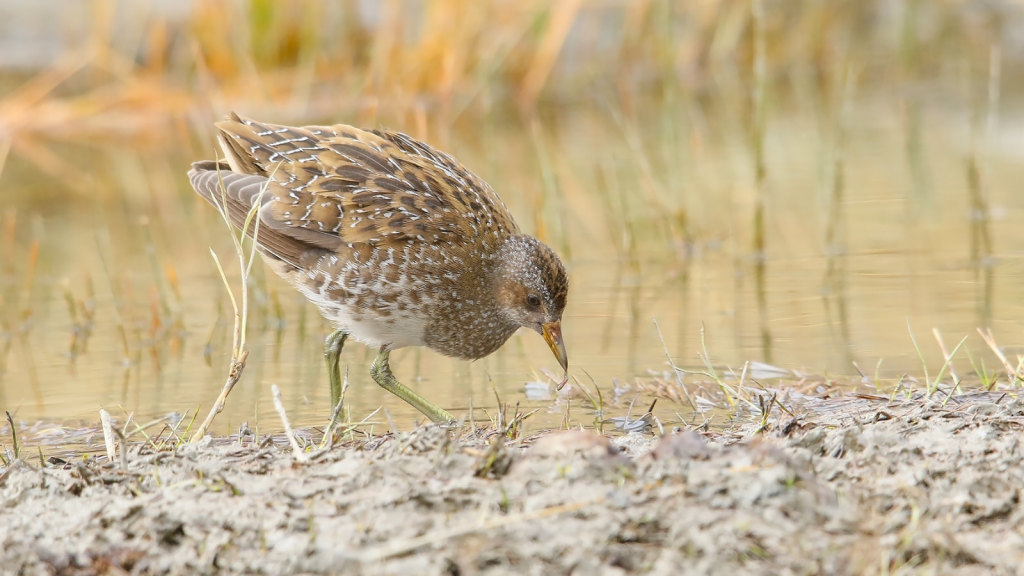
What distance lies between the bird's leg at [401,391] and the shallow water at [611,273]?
76 millimetres

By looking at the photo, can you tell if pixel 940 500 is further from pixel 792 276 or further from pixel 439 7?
pixel 439 7

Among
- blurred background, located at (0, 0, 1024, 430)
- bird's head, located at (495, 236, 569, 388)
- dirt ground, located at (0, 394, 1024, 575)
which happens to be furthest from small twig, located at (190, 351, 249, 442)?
bird's head, located at (495, 236, 569, 388)

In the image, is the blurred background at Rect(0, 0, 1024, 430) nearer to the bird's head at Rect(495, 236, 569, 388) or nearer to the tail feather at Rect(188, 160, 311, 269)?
the bird's head at Rect(495, 236, 569, 388)

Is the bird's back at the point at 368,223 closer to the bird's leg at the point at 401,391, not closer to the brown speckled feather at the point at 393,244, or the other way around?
the brown speckled feather at the point at 393,244

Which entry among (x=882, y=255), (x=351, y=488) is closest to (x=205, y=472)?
(x=351, y=488)

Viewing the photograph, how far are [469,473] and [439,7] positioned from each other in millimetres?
8485

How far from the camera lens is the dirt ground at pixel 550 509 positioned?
2975 mm

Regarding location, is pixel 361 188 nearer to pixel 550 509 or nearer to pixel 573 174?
pixel 550 509

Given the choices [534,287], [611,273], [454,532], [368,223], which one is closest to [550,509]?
[454,532]

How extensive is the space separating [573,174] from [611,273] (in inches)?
97.2

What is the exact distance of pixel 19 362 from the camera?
6258mm

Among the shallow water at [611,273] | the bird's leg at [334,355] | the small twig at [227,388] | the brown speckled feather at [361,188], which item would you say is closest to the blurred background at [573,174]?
the shallow water at [611,273]

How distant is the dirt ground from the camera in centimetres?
297

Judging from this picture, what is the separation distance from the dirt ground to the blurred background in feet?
4.67
